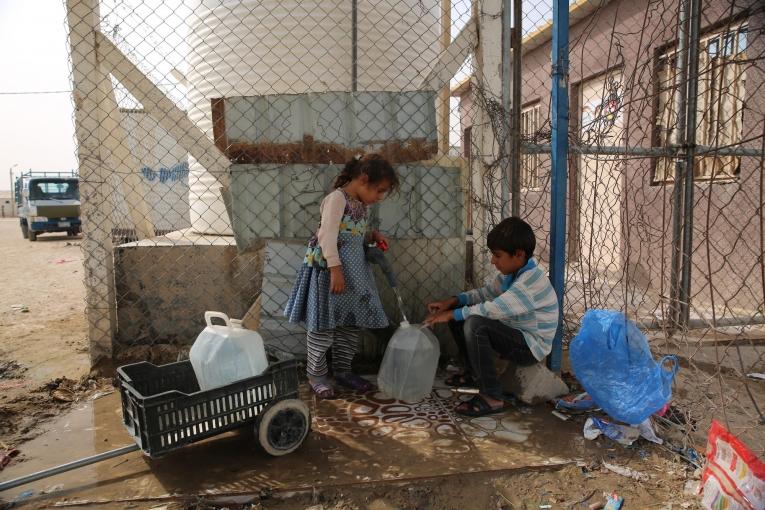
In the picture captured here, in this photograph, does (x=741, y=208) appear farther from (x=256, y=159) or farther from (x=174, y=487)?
(x=174, y=487)

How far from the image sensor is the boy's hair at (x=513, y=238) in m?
2.52

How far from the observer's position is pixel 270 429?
82.4 inches

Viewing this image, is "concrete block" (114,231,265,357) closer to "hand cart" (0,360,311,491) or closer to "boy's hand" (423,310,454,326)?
"hand cart" (0,360,311,491)

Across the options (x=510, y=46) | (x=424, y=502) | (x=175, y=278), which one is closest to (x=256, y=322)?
(x=175, y=278)

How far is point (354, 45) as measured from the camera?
384 cm

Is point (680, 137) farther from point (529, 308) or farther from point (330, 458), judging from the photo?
point (330, 458)

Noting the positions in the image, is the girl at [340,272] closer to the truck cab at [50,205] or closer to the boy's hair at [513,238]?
the boy's hair at [513,238]

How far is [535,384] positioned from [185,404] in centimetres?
174

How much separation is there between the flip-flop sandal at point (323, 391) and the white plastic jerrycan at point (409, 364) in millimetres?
288

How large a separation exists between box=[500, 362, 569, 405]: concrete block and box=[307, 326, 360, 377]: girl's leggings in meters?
0.93

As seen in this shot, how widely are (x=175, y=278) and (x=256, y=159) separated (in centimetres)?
100

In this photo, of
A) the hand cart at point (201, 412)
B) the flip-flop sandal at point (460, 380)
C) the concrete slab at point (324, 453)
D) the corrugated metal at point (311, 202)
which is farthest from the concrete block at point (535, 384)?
the hand cart at point (201, 412)

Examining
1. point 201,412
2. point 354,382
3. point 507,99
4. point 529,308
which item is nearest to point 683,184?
point 507,99

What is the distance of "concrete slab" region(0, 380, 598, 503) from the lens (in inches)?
76.7
